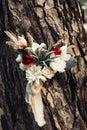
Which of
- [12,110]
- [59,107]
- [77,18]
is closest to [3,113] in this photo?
[12,110]

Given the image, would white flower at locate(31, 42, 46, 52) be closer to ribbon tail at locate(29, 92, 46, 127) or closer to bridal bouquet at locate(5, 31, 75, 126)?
bridal bouquet at locate(5, 31, 75, 126)

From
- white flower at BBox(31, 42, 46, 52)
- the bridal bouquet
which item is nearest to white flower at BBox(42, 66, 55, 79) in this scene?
the bridal bouquet

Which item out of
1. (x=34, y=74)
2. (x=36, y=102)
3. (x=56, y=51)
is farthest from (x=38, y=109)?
(x=56, y=51)

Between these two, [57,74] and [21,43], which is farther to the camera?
[57,74]

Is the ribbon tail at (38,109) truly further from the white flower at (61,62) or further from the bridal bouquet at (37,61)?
the white flower at (61,62)

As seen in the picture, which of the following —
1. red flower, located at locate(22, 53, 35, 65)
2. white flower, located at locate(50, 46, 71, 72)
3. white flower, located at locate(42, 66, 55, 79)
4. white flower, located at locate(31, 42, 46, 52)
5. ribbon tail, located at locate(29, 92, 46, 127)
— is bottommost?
ribbon tail, located at locate(29, 92, 46, 127)

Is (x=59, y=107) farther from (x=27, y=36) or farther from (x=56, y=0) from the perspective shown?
(x=56, y=0)

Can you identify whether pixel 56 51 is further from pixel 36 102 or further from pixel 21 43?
pixel 36 102
